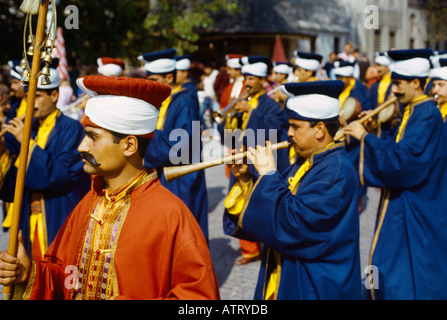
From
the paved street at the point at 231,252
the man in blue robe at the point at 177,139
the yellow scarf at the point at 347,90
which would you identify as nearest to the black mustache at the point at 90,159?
the man in blue robe at the point at 177,139

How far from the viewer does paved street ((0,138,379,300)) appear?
5.47m

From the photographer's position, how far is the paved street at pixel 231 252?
5.47 meters

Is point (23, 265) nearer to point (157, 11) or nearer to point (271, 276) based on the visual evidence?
point (271, 276)

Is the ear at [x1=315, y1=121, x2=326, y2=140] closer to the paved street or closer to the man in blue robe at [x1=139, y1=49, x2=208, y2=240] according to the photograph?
the man in blue robe at [x1=139, y1=49, x2=208, y2=240]

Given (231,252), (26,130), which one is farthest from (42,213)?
(231,252)

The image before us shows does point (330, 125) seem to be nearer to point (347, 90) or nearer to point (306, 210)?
point (306, 210)

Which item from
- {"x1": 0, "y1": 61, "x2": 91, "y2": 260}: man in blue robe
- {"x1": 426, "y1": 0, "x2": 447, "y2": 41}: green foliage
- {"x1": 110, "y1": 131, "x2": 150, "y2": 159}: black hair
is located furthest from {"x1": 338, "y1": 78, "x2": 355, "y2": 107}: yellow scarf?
{"x1": 426, "y1": 0, "x2": 447, "y2": 41}: green foliage

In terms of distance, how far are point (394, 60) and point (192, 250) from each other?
10.5ft

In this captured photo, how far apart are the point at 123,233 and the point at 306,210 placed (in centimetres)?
114

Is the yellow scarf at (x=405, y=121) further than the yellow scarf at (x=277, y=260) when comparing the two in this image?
Yes

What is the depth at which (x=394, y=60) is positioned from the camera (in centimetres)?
473

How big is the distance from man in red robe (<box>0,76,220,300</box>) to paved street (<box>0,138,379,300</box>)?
2886 millimetres

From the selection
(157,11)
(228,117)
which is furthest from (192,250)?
(157,11)

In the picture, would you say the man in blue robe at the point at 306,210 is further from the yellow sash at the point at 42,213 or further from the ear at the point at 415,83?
the yellow sash at the point at 42,213
